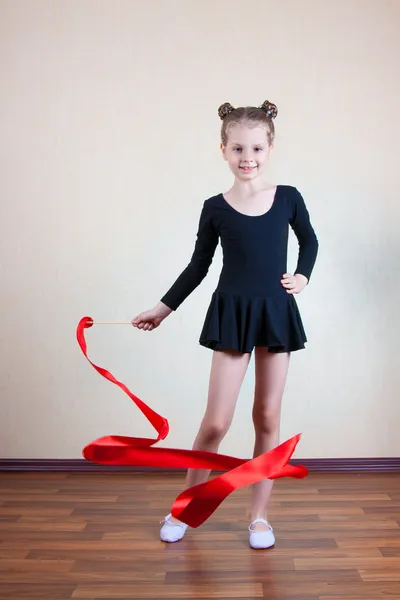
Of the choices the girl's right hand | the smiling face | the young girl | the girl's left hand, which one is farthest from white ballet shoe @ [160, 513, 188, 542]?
the smiling face

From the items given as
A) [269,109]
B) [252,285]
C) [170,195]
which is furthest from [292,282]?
[170,195]

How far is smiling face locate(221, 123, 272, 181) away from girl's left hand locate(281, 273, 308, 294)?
1.06 ft

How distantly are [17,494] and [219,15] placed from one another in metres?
2.14

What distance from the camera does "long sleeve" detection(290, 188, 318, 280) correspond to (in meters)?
2.37

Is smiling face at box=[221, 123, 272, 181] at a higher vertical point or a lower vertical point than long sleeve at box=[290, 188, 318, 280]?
higher

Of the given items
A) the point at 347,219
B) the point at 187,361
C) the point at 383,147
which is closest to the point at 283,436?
the point at 187,361

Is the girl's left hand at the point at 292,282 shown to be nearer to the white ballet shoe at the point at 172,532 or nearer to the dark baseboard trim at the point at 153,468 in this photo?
the white ballet shoe at the point at 172,532

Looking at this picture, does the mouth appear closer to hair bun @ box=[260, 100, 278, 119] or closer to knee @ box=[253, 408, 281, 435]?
hair bun @ box=[260, 100, 278, 119]

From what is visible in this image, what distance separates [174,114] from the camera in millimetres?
3217

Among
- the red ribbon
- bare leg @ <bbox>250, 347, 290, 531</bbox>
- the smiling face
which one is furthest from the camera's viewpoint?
bare leg @ <bbox>250, 347, 290, 531</bbox>

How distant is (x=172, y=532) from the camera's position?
7.75ft

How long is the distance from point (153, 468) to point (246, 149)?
1.62 meters

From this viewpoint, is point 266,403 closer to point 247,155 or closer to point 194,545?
point 194,545

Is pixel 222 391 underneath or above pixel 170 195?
underneath
